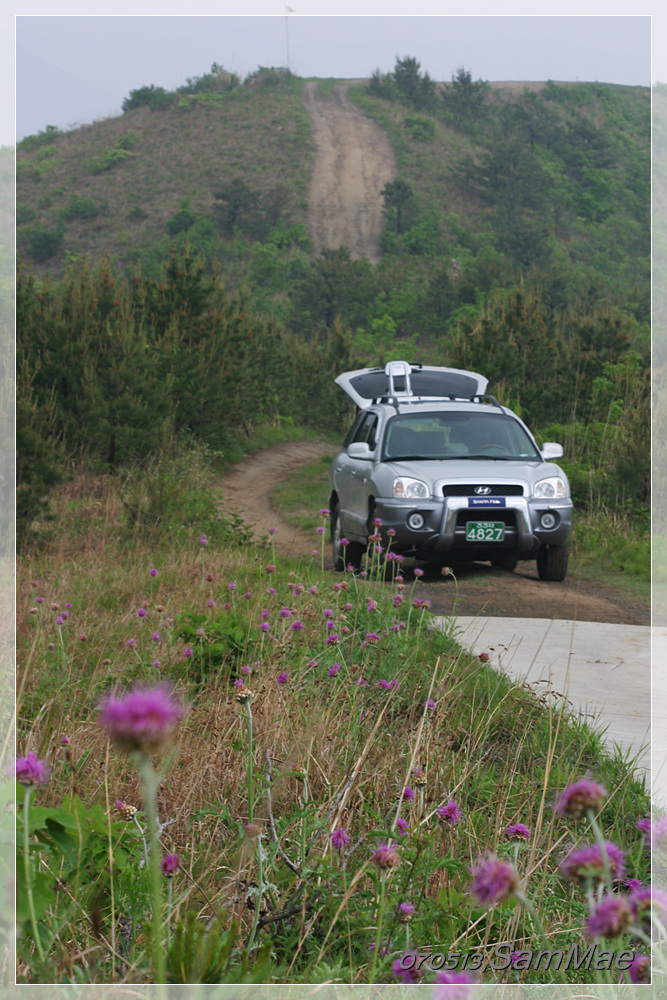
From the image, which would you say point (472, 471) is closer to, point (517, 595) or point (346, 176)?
point (517, 595)

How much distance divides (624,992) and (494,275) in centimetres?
4173

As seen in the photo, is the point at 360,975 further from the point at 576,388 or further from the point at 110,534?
the point at 576,388

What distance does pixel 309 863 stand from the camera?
1.94 meters

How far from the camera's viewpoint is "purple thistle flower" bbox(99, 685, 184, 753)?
2.26ft

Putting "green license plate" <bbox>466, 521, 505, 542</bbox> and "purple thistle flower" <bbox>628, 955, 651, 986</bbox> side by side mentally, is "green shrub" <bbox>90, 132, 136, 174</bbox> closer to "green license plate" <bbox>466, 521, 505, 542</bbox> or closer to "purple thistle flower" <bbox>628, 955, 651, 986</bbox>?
"green license plate" <bbox>466, 521, 505, 542</bbox>

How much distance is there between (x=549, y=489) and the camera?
23.7ft

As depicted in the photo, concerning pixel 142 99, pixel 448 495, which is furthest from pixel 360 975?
pixel 142 99

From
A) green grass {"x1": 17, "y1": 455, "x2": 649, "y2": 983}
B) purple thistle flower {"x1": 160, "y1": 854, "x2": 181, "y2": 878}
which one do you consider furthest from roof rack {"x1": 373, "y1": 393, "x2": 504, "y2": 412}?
purple thistle flower {"x1": 160, "y1": 854, "x2": 181, "y2": 878}

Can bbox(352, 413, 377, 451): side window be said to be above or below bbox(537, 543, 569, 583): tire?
above

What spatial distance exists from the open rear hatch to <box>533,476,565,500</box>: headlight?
2.00m

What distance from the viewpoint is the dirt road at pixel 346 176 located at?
68125 mm

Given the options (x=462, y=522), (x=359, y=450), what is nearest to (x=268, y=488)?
(x=359, y=450)

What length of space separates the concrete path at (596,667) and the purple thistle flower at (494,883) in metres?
2.34

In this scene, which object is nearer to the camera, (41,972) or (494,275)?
(41,972)
